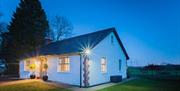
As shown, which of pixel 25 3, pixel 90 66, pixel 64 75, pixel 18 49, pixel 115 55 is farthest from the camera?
pixel 25 3

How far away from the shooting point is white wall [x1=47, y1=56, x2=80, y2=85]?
741 inches

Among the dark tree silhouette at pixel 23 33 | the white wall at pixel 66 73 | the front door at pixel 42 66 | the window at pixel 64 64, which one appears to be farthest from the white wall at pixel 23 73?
the window at pixel 64 64

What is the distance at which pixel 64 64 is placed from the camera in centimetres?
2048

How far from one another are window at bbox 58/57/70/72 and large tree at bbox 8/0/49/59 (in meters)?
13.6

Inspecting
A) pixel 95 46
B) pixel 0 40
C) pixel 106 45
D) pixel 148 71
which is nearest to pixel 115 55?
pixel 106 45

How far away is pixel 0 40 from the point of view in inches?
1483

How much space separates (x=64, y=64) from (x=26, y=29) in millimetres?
16510

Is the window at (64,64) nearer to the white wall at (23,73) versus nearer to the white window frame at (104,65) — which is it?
the white window frame at (104,65)

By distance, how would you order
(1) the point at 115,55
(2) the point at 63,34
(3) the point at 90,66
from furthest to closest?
(2) the point at 63,34 < (1) the point at 115,55 < (3) the point at 90,66

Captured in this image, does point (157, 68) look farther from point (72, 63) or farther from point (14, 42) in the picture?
point (14, 42)

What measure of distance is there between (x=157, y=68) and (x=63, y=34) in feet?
63.9

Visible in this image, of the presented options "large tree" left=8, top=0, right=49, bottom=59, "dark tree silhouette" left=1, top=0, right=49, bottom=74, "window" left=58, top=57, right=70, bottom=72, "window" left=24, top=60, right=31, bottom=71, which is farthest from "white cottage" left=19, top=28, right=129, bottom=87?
"dark tree silhouette" left=1, top=0, right=49, bottom=74

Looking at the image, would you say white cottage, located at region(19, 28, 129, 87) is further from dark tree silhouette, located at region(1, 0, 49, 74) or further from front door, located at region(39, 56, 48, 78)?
dark tree silhouette, located at region(1, 0, 49, 74)

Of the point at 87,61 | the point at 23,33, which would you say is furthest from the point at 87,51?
the point at 23,33
